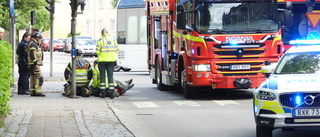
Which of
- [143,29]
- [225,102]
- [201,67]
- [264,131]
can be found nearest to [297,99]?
[264,131]

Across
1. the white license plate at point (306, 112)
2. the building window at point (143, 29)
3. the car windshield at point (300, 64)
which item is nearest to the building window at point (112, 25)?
the building window at point (143, 29)

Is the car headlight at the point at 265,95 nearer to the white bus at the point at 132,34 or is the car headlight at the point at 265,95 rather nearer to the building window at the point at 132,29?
the white bus at the point at 132,34

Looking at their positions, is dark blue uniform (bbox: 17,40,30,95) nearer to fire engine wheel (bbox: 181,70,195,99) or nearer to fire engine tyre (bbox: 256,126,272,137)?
fire engine wheel (bbox: 181,70,195,99)

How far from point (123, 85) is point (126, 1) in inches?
612

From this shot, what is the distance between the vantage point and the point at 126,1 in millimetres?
36781

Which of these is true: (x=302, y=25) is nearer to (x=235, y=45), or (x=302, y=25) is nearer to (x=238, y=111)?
(x=235, y=45)

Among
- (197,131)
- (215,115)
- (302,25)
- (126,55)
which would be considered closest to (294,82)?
(197,131)

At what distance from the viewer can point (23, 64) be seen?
69.3 feet

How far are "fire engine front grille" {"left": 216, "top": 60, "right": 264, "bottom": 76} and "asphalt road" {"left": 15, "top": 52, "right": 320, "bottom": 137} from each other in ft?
2.26

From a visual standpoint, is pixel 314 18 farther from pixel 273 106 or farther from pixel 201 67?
pixel 273 106

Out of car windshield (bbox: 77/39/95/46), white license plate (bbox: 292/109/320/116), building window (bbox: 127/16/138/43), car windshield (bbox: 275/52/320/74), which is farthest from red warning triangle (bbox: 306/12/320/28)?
car windshield (bbox: 77/39/95/46)

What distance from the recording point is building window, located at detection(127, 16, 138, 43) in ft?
119

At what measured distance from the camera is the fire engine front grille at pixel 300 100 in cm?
1087

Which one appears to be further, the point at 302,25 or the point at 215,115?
the point at 302,25
